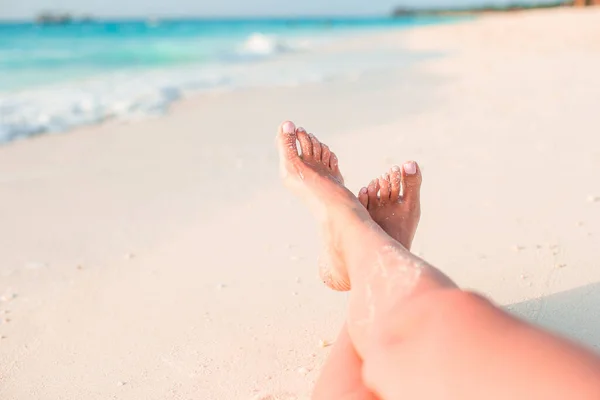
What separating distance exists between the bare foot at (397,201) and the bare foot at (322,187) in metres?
0.13

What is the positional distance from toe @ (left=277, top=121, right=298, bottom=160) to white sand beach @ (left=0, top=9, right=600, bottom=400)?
417 millimetres

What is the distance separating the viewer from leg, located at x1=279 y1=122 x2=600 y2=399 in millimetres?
1041

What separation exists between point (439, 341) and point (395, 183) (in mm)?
1218

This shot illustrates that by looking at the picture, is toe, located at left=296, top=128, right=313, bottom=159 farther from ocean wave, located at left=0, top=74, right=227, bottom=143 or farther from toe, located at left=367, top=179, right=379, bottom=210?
ocean wave, located at left=0, top=74, right=227, bottom=143

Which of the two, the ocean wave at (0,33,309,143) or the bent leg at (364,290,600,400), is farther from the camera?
the ocean wave at (0,33,309,143)

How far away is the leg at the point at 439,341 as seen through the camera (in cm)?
104

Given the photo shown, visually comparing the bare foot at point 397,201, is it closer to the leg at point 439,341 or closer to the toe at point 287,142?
the toe at point 287,142

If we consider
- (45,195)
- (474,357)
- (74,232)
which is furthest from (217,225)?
(474,357)

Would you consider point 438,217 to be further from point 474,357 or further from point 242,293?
point 474,357

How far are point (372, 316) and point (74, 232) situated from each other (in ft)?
6.74

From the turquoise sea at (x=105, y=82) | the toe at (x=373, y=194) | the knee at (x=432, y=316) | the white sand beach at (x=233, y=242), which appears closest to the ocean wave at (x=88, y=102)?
the turquoise sea at (x=105, y=82)

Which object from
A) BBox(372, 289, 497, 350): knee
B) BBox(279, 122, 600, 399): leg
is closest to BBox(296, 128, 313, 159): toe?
BBox(279, 122, 600, 399): leg

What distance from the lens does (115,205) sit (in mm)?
3389

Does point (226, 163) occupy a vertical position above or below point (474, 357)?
below
